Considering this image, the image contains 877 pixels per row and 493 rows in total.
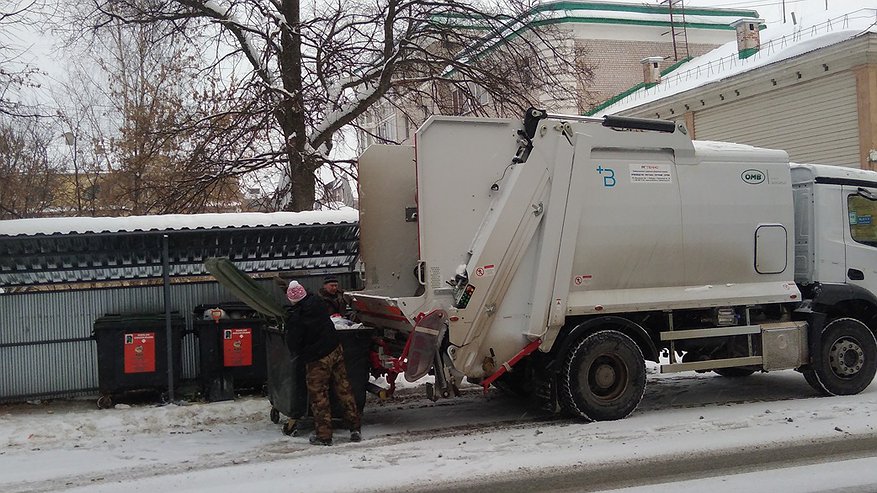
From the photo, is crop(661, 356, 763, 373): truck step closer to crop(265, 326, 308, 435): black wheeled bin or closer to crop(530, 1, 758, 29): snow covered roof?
crop(265, 326, 308, 435): black wheeled bin

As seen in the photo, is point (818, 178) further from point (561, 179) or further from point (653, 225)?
point (561, 179)

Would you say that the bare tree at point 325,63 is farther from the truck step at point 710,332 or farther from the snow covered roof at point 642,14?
the snow covered roof at point 642,14

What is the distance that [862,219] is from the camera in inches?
362

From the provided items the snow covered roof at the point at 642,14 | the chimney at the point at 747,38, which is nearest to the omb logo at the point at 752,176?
the chimney at the point at 747,38

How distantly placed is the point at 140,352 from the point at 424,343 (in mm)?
4119

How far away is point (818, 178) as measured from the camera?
8984 millimetres

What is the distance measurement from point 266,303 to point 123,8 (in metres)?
8.57

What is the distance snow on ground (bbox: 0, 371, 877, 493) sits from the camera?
6.15 m

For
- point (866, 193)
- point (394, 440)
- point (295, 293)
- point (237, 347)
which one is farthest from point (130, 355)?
point (866, 193)

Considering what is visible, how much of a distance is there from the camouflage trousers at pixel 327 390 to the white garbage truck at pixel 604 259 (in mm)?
526

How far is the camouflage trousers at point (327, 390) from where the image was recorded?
7348 millimetres

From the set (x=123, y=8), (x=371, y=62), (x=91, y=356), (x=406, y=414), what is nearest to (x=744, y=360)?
(x=406, y=414)

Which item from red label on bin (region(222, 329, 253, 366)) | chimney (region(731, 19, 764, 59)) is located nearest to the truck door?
red label on bin (region(222, 329, 253, 366))

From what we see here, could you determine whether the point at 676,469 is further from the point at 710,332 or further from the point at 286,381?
the point at 286,381
